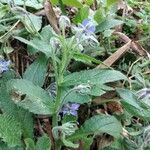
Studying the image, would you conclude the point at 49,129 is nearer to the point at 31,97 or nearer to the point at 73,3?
the point at 31,97

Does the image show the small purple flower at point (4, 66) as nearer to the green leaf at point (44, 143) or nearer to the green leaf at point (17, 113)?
the green leaf at point (17, 113)

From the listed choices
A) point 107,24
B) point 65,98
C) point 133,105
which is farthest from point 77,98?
point 107,24

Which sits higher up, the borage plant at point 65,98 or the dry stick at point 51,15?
the dry stick at point 51,15

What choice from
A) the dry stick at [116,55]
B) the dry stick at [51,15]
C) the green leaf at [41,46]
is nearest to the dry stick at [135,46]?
the dry stick at [116,55]

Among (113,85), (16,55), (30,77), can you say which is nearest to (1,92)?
(30,77)

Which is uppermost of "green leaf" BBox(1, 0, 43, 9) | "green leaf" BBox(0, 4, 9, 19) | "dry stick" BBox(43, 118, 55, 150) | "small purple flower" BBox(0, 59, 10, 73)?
"green leaf" BBox(0, 4, 9, 19)

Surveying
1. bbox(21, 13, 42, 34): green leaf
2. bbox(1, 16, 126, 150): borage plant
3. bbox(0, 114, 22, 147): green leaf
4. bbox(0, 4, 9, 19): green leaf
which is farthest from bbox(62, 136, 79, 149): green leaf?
bbox(0, 4, 9, 19): green leaf

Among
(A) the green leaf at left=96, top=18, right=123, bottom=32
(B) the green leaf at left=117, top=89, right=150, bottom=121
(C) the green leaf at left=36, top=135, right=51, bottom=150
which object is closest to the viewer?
(C) the green leaf at left=36, top=135, right=51, bottom=150

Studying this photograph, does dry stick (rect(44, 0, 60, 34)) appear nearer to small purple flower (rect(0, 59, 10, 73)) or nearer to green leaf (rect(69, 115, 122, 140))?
small purple flower (rect(0, 59, 10, 73))
